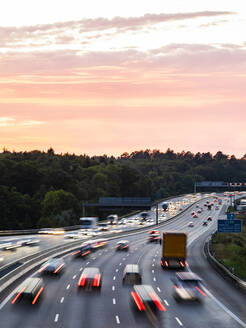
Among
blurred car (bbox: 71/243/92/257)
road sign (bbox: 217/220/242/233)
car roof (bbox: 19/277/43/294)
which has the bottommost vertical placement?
blurred car (bbox: 71/243/92/257)

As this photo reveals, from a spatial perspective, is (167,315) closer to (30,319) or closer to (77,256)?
(30,319)

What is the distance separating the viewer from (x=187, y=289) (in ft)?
152

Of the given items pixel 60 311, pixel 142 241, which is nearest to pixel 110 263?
pixel 60 311

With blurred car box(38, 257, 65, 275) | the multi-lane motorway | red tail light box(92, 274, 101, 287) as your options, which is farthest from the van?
blurred car box(38, 257, 65, 275)

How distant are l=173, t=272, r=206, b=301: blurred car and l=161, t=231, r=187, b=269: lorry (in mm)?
15504

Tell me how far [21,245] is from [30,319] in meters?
52.0

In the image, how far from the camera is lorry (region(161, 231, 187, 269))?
6662 cm

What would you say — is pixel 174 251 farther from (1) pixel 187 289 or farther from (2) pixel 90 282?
(1) pixel 187 289

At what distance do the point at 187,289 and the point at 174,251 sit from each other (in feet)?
66.6

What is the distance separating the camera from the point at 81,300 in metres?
44.1

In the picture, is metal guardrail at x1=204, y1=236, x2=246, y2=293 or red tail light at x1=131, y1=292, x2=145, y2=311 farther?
metal guardrail at x1=204, y1=236, x2=246, y2=293

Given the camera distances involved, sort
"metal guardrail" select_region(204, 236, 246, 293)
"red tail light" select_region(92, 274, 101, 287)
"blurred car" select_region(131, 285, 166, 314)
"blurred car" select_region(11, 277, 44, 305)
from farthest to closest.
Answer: "metal guardrail" select_region(204, 236, 246, 293), "red tail light" select_region(92, 274, 101, 287), "blurred car" select_region(11, 277, 44, 305), "blurred car" select_region(131, 285, 166, 314)

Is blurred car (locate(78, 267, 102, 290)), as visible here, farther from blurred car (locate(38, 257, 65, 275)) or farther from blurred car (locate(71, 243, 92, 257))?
blurred car (locate(71, 243, 92, 257))

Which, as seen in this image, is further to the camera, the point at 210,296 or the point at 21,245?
the point at 21,245
